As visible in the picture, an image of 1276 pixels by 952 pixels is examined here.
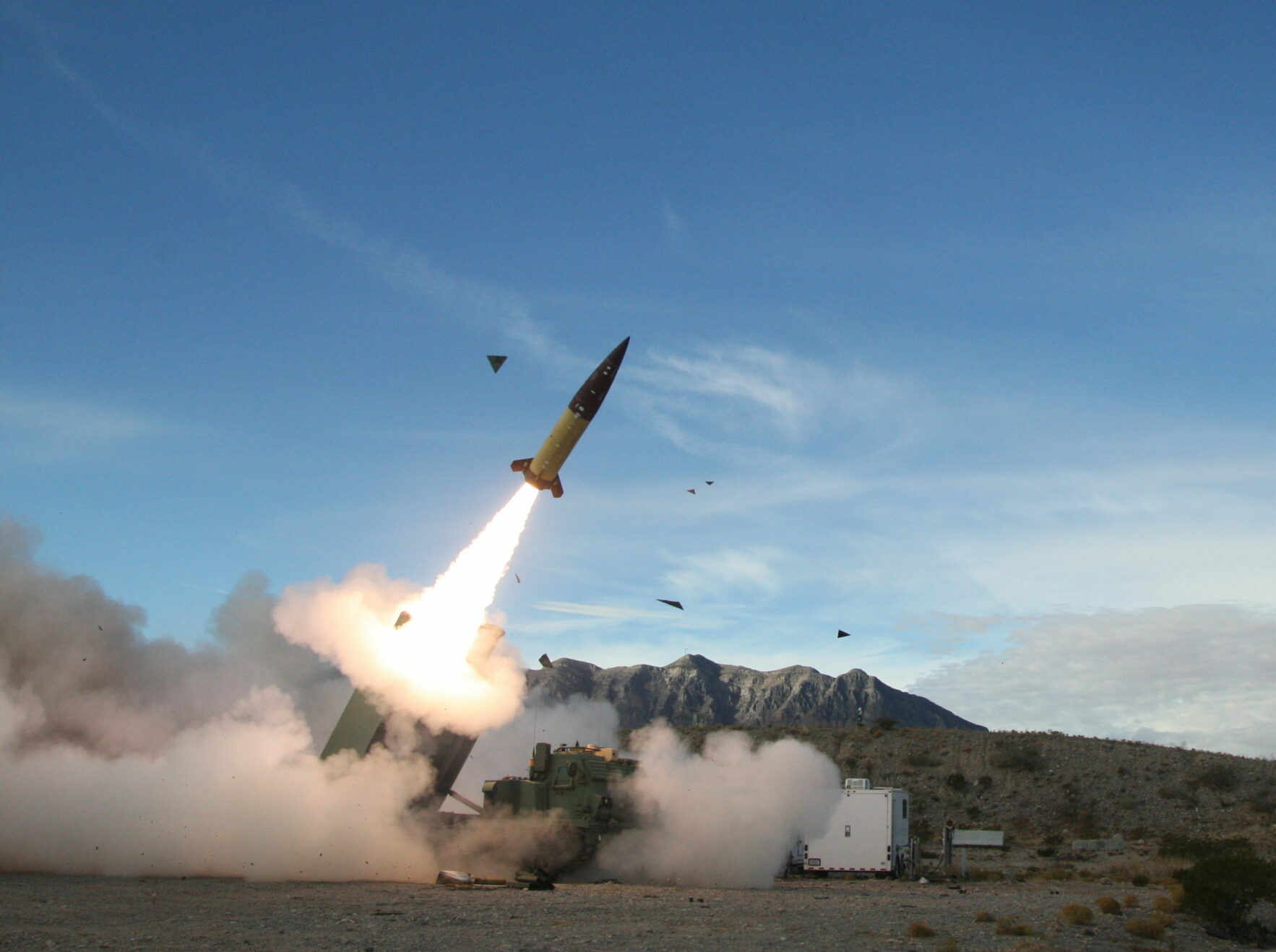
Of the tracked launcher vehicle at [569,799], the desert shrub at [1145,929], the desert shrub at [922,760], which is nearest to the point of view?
the desert shrub at [1145,929]

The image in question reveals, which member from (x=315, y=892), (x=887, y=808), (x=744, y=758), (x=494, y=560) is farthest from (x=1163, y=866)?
(x=315, y=892)

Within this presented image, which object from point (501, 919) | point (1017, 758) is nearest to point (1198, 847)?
point (1017, 758)

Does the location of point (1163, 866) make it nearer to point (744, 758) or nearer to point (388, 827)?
point (744, 758)

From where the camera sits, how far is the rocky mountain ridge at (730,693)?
440 ft

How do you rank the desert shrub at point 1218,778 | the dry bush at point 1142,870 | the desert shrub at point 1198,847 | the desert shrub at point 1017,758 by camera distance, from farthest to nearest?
the desert shrub at point 1017,758 → the desert shrub at point 1218,778 → the desert shrub at point 1198,847 → the dry bush at point 1142,870

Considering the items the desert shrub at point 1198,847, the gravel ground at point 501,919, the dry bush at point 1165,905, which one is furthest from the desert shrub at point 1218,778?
the gravel ground at point 501,919

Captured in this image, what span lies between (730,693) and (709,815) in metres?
119

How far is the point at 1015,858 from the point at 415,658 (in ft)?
85.9

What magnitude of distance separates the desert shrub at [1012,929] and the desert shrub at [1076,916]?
1863 millimetres

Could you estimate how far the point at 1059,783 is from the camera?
4962 cm

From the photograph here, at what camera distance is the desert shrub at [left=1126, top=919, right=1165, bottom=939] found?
17.9m

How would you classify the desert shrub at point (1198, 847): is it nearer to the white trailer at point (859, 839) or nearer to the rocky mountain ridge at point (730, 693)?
the white trailer at point (859, 839)

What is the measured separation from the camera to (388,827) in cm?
2270

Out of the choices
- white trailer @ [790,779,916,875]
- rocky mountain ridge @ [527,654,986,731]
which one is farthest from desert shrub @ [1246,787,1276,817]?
rocky mountain ridge @ [527,654,986,731]
